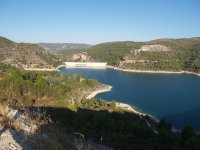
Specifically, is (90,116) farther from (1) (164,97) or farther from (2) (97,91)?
(2) (97,91)

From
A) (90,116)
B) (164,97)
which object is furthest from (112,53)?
(90,116)

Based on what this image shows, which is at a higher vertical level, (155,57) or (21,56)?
(21,56)

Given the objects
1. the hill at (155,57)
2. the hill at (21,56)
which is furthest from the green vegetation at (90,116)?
the hill at (155,57)

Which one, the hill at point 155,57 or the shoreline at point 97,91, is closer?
the shoreline at point 97,91

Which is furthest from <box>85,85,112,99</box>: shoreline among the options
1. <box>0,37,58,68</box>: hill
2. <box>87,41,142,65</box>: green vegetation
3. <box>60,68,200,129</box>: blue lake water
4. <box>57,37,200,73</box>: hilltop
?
<box>87,41,142,65</box>: green vegetation

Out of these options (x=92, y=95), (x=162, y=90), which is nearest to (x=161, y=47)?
(x=162, y=90)

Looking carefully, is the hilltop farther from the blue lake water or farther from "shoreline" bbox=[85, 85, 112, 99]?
"shoreline" bbox=[85, 85, 112, 99]

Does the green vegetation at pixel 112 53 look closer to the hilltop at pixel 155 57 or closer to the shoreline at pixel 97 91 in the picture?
the hilltop at pixel 155 57

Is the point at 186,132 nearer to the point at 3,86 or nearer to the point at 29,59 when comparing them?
the point at 3,86
